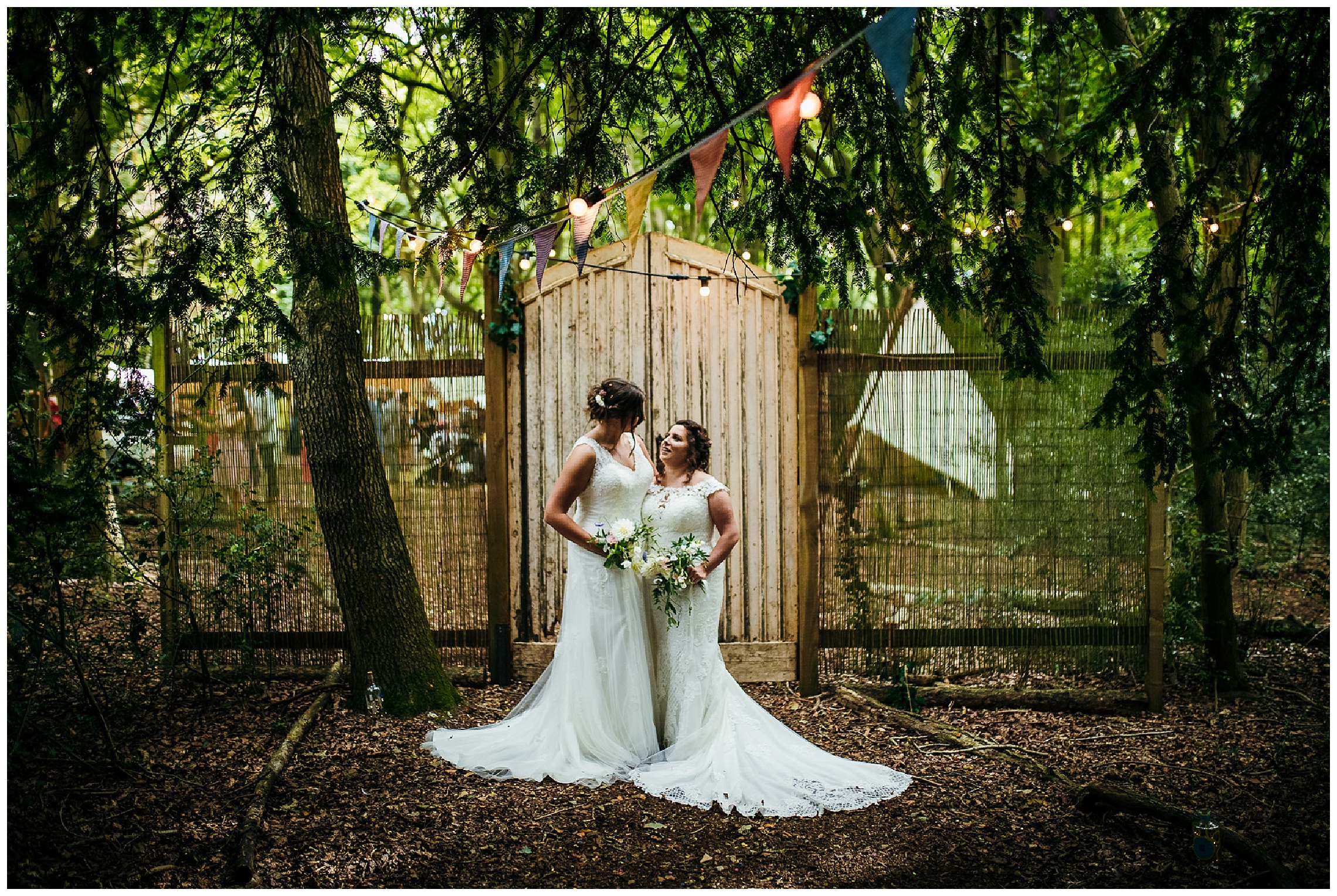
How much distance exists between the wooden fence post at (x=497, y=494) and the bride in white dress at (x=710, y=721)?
1.11m

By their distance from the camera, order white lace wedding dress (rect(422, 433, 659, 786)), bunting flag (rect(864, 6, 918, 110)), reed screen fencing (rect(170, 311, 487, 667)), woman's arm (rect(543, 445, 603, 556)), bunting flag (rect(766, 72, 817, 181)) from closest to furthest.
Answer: bunting flag (rect(864, 6, 918, 110))
bunting flag (rect(766, 72, 817, 181))
white lace wedding dress (rect(422, 433, 659, 786))
woman's arm (rect(543, 445, 603, 556))
reed screen fencing (rect(170, 311, 487, 667))

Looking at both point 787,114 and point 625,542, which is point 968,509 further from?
point 787,114

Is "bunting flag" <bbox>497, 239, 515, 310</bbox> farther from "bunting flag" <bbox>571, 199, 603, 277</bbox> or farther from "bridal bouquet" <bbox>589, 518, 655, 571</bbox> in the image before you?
"bridal bouquet" <bbox>589, 518, 655, 571</bbox>

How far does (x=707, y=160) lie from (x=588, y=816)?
8.45ft

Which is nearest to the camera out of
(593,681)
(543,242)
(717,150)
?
(717,150)

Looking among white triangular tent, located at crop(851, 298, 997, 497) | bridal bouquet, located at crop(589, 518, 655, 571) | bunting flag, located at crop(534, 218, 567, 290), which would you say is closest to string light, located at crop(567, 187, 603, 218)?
bunting flag, located at crop(534, 218, 567, 290)

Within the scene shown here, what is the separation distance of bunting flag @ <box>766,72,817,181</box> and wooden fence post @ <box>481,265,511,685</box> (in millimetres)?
2618

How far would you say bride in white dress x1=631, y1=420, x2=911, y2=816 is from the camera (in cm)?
365

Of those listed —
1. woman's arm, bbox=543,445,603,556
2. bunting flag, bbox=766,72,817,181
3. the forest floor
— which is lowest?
the forest floor

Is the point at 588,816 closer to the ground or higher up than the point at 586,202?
closer to the ground

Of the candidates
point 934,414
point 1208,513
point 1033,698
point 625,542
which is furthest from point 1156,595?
point 625,542

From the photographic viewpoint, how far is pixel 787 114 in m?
2.71

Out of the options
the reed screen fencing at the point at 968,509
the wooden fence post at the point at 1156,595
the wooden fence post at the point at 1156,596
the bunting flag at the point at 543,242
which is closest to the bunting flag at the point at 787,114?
the bunting flag at the point at 543,242

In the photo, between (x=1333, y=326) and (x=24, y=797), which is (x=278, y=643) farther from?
(x=1333, y=326)
